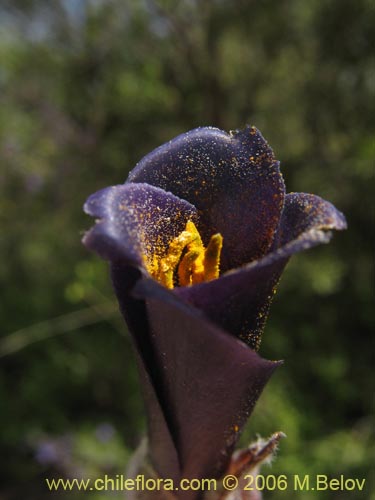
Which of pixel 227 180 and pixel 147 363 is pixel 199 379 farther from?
pixel 227 180

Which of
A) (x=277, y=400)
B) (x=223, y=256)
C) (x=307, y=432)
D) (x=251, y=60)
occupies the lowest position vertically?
(x=307, y=432)

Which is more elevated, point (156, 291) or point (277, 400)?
point (156, 291)

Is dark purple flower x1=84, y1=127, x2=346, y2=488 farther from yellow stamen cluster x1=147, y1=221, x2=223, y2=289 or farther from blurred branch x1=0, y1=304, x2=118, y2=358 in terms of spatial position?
blurred branch x1=0, y1=304, x2=118, y2=358

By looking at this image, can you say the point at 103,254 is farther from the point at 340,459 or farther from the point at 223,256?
the point at 340,459

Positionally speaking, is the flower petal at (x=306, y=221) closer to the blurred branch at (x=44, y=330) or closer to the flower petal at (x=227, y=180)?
the flower petal at (x=227, y=180)

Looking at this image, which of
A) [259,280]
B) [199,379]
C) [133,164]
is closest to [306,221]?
[259,280]

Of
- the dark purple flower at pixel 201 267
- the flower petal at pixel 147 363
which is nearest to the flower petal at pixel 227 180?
the dark purple flower at pixel 201 267

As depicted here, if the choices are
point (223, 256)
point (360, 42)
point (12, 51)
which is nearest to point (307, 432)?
point (360, 42)
